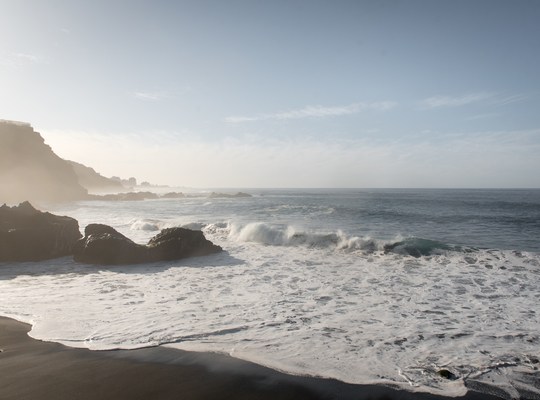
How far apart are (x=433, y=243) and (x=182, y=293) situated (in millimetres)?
14143

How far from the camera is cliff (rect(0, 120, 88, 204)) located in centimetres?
6925

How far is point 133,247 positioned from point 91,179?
17161 centimetres

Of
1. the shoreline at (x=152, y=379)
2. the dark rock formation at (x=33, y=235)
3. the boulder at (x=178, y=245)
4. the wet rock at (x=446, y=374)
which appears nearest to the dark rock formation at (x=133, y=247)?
the boulder at (x=178, y=245)

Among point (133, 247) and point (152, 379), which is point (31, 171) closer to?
point (133, 247)

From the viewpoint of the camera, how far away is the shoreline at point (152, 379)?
4.90 m

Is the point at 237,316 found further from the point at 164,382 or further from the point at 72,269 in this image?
the point at 72,269

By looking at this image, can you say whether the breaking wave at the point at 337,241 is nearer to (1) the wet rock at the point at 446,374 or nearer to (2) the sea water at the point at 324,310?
(2) the sea water at the point at 324,310

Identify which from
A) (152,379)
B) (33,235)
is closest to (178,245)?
(33,235)

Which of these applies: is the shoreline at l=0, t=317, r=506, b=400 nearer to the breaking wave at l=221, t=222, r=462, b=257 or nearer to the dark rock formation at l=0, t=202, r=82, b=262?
the dark rock formation at l=0, t=202, r=82, b=262

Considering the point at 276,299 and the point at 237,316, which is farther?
the point at 276,299

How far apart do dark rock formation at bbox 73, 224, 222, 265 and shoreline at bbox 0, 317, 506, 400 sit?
28.1ft

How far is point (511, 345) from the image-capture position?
6.69 metres

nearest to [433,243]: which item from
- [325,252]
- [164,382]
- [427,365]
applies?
[325,252]

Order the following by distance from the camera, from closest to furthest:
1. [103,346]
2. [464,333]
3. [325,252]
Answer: [103,346] → [464,333] → [325,252]
